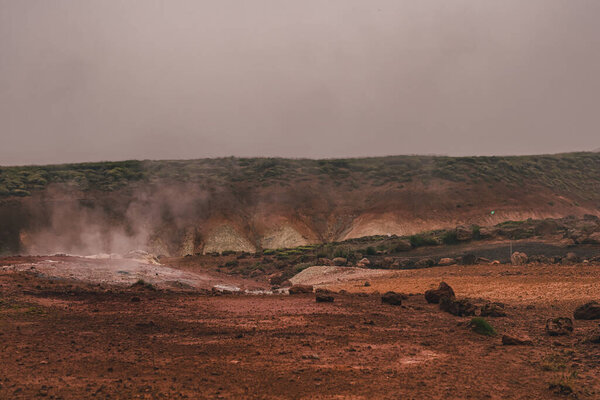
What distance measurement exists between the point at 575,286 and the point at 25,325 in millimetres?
16444

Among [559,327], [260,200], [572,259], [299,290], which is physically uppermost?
[260,200]

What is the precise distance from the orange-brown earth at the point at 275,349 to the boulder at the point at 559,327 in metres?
0.29

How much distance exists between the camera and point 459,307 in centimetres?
1415

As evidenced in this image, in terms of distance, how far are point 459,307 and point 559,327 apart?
3.36 m

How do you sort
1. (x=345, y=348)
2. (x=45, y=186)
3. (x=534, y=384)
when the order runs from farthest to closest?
1. (x=45, y=186)
2. (x=345, y=348)
3. (x=534, y=384)

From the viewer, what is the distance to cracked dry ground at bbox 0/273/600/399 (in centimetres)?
737

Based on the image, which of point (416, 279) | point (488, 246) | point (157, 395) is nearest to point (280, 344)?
point (157, 395)

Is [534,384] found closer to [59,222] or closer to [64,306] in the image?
[64,306]

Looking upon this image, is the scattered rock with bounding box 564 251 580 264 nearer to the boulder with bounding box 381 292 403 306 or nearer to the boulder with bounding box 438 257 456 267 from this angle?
the boulder with bounding box 438 257 456 267

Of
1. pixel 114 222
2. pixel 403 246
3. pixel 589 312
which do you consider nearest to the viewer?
pixel 589 312

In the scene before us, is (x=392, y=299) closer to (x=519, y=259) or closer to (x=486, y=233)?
(x=519, y=259)

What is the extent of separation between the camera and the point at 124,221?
55781 mm

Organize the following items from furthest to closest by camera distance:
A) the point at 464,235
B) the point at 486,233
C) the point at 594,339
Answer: the point at 464,235
the point at 486,233
the point at 594,339

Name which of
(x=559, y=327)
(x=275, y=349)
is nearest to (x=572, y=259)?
(x=559, y=327)
